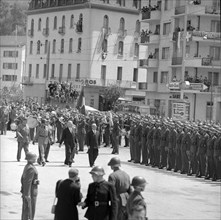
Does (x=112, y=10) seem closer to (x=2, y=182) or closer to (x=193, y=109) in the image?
(x=193, y=109)

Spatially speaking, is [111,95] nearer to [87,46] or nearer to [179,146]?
[87,46]

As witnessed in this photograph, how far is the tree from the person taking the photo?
259 feet

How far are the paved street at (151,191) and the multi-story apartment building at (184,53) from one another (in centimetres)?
2004

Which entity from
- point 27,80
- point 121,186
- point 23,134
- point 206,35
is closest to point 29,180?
point 121,186

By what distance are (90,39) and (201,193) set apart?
60.1m

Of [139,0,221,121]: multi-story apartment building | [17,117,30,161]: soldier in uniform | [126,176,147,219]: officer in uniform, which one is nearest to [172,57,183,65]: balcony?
[139,0,221,121]: multi-story apartment building

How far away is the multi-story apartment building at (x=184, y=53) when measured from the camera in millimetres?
55312

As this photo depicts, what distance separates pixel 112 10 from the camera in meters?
85.8

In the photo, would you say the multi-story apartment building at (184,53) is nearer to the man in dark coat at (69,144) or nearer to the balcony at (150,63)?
the balcony at (150,63)

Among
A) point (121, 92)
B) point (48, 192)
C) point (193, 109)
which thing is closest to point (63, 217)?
point (48, 192)

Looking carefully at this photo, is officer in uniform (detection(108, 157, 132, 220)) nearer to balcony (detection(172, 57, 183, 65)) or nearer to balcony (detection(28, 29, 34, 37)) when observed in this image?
balcony (detection(172, 57, 183, 65))

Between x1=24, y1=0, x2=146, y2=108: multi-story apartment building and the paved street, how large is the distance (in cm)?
4982

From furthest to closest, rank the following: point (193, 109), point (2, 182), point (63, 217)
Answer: point (193, 109) < point (2, 182) < point (63, 217)

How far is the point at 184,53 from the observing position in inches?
1887
